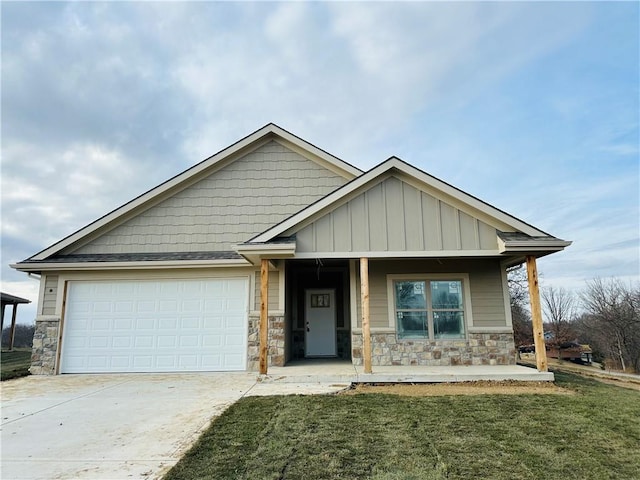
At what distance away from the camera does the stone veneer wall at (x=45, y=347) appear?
9219 mm

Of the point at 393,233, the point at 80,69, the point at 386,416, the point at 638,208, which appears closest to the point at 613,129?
the point at 638,208

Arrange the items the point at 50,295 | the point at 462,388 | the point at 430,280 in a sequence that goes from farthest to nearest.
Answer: the point at 50,295
the point at 430,280
the point at 462,388

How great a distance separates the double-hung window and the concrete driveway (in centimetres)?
311

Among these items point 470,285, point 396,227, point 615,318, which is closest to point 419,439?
point 396,227

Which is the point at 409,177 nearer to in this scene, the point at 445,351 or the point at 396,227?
the point at 396,227

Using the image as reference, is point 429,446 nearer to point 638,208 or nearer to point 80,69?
point 80,69

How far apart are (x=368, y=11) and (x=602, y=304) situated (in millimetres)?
25164

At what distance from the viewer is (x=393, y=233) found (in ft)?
25.4

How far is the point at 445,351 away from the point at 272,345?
412 centimetres

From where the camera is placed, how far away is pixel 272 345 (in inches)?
355

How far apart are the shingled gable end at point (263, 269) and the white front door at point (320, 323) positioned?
71 centimetres

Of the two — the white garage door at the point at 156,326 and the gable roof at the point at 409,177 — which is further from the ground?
the gable roof at the point at 409,177

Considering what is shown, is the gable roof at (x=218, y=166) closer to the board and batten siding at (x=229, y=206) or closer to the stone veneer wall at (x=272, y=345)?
the board and batten siding at (x=229, y=206)

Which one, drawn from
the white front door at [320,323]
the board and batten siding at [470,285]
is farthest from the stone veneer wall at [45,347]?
the board and batten siding at [470,285]
